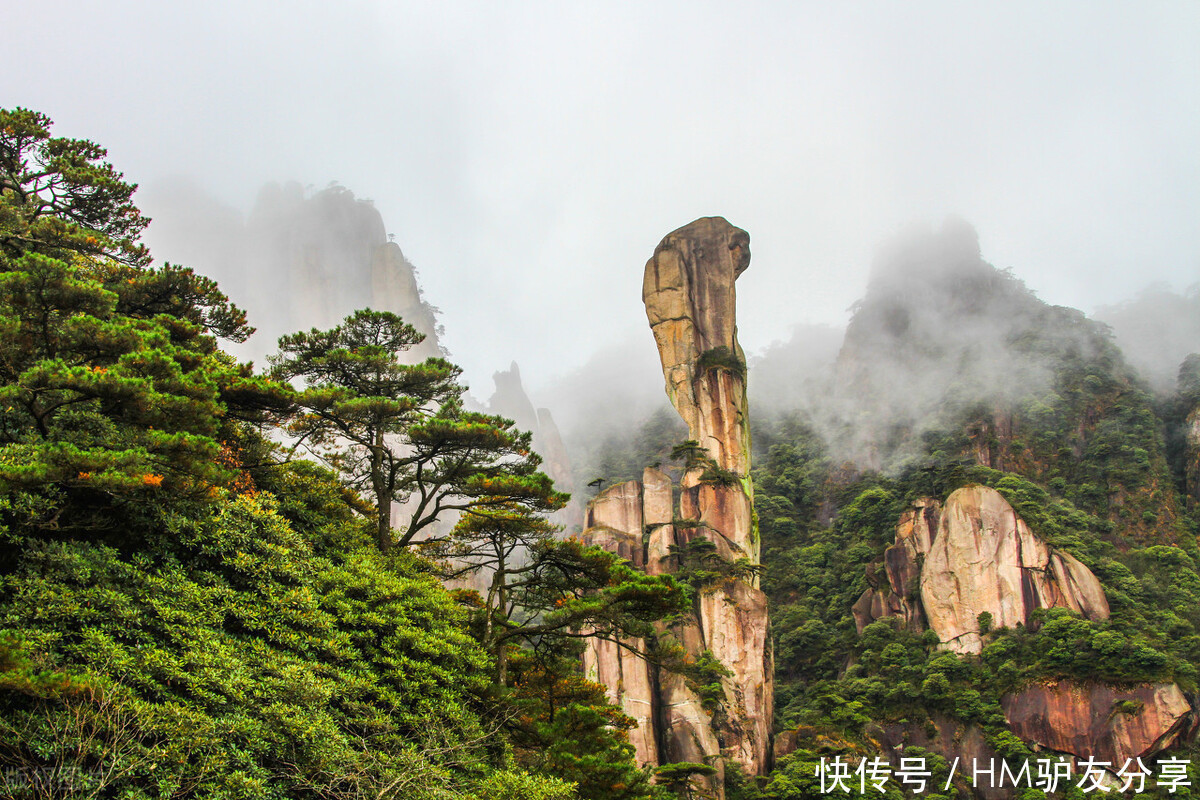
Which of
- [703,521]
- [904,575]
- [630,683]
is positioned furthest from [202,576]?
[904,575]

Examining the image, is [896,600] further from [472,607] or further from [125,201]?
[125,201]

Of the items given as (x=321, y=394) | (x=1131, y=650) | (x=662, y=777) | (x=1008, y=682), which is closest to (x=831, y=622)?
(x=1008, y=682)

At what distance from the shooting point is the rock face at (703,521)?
82.1 ft

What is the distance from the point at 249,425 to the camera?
13.5 m

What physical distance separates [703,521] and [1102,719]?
54.6 feet

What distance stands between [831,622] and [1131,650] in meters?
13.4

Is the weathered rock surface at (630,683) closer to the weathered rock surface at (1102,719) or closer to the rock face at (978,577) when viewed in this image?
the weathered rock surface at (1102,719)

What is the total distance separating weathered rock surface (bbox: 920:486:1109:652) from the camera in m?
32.0

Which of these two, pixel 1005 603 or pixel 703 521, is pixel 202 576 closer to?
pixel 703 521

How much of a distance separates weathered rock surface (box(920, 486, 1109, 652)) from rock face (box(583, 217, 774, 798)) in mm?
9253

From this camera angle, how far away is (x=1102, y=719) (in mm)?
26984

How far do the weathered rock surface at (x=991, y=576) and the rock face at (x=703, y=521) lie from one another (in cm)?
925

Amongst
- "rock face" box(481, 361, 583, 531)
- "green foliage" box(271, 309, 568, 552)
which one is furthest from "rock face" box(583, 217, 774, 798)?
"rock face" box(481, 361, 583, 531)

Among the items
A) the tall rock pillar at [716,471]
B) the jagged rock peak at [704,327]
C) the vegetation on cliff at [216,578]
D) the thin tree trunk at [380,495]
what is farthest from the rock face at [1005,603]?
the thin tree trunk at [380,495]
